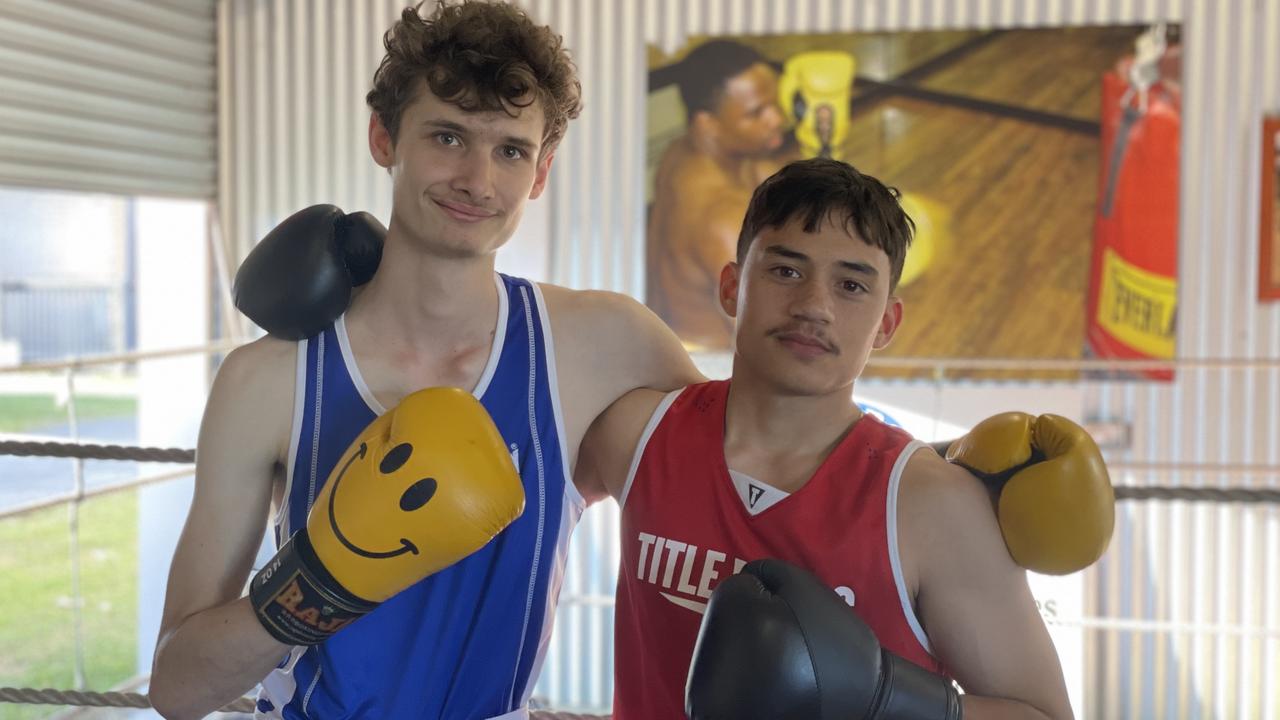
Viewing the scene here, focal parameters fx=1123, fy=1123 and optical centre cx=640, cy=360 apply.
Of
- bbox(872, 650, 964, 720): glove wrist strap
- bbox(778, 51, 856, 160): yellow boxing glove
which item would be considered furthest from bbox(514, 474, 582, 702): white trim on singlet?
bbox(778, 51, 856, 160): yellow boxing glove

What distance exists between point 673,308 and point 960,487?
3.63m

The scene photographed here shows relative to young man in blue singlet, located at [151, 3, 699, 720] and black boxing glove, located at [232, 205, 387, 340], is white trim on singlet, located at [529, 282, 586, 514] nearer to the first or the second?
young man in blue singlet, located at [151, 3, 699, 720]

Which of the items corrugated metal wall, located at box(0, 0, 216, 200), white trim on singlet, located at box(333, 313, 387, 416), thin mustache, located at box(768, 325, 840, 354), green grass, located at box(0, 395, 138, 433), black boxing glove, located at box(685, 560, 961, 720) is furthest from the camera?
green grass, located at box(0, 395, 138, 433)

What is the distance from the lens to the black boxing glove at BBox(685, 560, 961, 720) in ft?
3.34

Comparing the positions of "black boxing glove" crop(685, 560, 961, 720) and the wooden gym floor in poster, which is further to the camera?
the wooden gym floor in poster

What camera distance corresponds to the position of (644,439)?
54.1 inches

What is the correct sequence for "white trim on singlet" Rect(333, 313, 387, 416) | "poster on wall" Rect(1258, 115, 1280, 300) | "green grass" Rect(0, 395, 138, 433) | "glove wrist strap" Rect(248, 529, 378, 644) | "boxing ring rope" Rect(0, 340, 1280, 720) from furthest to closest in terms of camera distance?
"green grass" Rect(0, 395, 138, 433)
"poster on wall" Rect(1258, 115, 1280, 300)
"boxing ring rope" Rect(0, 340, 1280, 720)
"white trim on singlet" Rect(333, 313, 387, 416)
"glove wrist strap" Rect(248, 529, 378, 644)

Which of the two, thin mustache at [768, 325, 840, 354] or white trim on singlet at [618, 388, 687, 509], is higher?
thin mustache at [768, 325, 840, 354]

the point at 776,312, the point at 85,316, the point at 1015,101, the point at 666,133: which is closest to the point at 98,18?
the point at 666,133

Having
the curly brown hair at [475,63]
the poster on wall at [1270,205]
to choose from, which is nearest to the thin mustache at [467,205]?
the curly brown hair at [475,63]

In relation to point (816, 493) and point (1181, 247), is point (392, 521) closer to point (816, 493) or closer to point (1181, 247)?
point (816, 493)

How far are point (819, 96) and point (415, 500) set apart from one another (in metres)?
3.77

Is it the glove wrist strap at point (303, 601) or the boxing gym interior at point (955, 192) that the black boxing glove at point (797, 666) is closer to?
the glove wrist strap at point (303, 601)

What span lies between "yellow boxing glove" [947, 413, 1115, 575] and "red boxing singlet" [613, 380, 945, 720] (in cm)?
12
